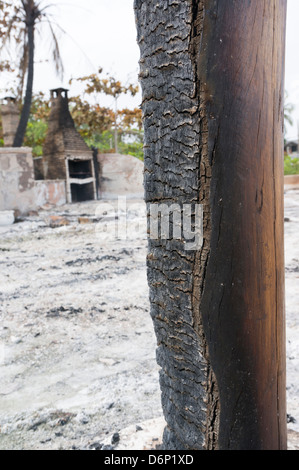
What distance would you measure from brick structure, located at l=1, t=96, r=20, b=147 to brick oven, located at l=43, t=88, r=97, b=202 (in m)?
1.81

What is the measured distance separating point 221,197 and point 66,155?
14.2 metres

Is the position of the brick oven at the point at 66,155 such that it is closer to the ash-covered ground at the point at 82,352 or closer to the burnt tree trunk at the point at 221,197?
the ash-covered ground at the point at 82,352

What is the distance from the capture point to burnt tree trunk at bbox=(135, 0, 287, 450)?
1.03m

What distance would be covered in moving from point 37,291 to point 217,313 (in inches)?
143

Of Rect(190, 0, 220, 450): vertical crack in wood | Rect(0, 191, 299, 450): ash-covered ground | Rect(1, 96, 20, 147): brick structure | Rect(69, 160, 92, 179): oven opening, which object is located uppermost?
Rect(1, 96, 20, 147): brick structure

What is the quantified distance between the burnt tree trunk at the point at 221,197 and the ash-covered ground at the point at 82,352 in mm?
691

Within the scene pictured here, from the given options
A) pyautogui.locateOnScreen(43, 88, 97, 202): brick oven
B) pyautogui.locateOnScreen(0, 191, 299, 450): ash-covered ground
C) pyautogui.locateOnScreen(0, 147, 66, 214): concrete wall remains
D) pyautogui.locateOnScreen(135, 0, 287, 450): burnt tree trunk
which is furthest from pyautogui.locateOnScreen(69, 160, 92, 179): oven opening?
pyautogui.locateOnScreen(135, 0, 287, 450): burnt tree trunk

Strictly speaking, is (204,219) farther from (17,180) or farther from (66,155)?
(66,155)

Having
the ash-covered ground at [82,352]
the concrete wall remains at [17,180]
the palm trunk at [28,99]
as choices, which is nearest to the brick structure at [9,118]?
the palm trunk at [28,99]

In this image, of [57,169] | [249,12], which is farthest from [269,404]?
[57,169]

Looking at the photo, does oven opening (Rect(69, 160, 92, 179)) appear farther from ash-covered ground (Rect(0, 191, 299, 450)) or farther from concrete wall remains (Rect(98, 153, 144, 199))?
ash-covered ground (Rect(0, 191, 299, 450))

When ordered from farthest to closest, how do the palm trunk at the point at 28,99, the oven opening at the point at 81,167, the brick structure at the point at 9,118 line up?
the oven opening at the point at 81,167 < the brick structure at the point at 9,118 < the palm trunk at the point at 28,99

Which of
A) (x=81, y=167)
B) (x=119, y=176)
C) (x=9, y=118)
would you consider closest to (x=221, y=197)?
(x=9, y=118)

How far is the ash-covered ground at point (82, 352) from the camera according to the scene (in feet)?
6.75
